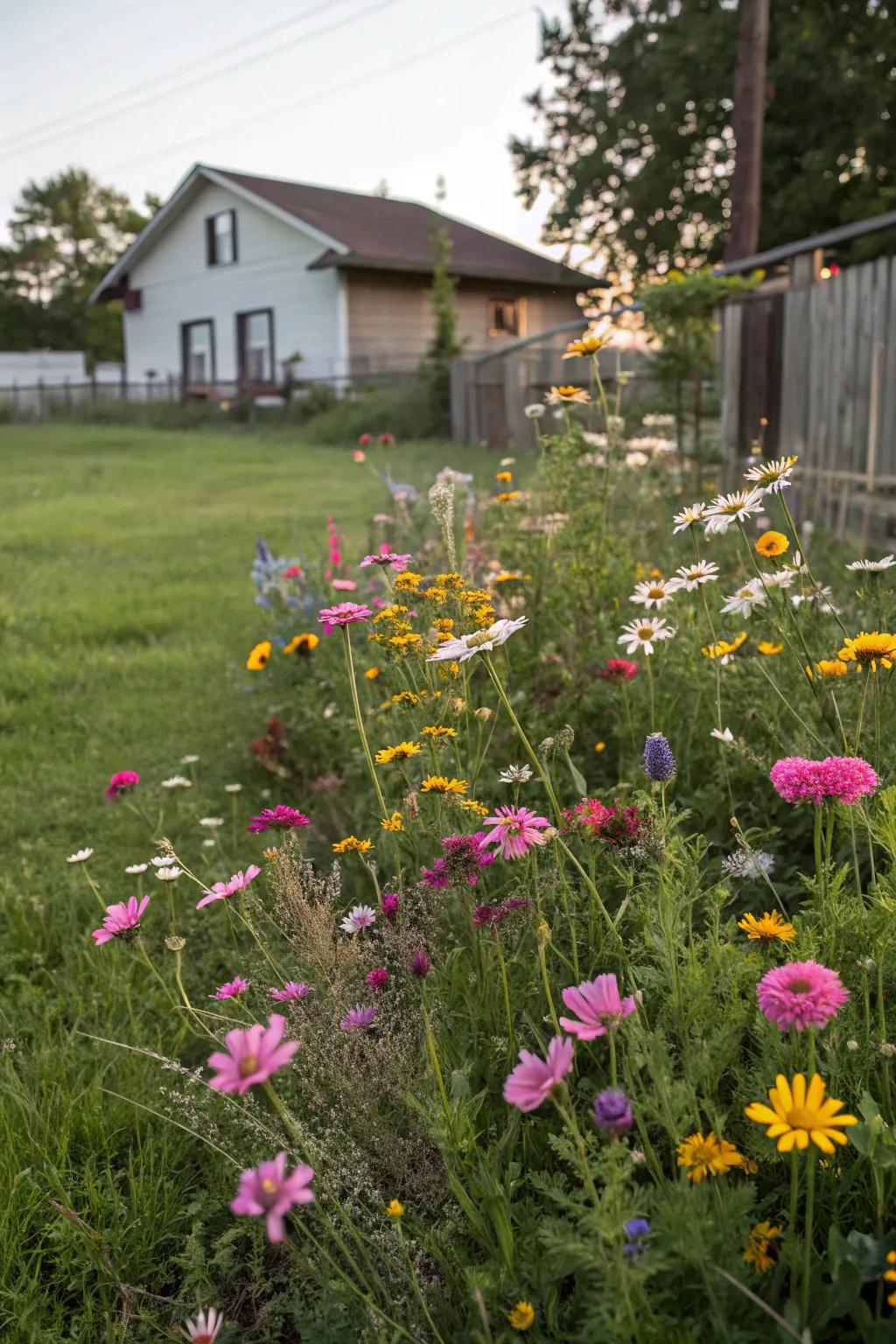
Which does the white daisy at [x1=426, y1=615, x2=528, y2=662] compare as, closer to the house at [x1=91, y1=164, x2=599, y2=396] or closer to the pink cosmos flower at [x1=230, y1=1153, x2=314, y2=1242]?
the pink cosmos flower at [x1=230, y1=1153, x2=314, y2=1242]

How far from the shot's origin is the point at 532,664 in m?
3.26

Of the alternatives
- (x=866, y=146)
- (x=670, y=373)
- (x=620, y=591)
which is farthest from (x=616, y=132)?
(x=620, y=591)

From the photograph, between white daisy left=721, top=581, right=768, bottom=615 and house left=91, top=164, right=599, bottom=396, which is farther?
A: house left=91, top=164, right=599, bottom=396

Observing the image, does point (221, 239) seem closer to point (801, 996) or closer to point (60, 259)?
point (801, 996)

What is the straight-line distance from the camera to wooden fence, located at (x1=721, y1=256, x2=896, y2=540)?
6.30 metres

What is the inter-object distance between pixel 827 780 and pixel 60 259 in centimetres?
6604

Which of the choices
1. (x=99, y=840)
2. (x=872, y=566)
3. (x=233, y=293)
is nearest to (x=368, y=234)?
(x=233, y=293)

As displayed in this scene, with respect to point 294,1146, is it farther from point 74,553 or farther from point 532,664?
point 74,553

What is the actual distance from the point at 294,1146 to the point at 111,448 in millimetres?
17518

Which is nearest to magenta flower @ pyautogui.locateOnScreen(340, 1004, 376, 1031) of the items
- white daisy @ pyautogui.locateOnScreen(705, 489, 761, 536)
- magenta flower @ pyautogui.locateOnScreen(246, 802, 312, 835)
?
magenta flower @ pyautogui.locateOnScreen(246, 802, 312, 835)

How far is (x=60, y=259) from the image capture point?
5969 centimetres

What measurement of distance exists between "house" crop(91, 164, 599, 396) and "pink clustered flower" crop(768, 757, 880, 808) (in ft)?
69.0

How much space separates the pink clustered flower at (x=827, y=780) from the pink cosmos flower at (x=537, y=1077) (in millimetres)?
541

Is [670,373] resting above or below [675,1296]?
above
